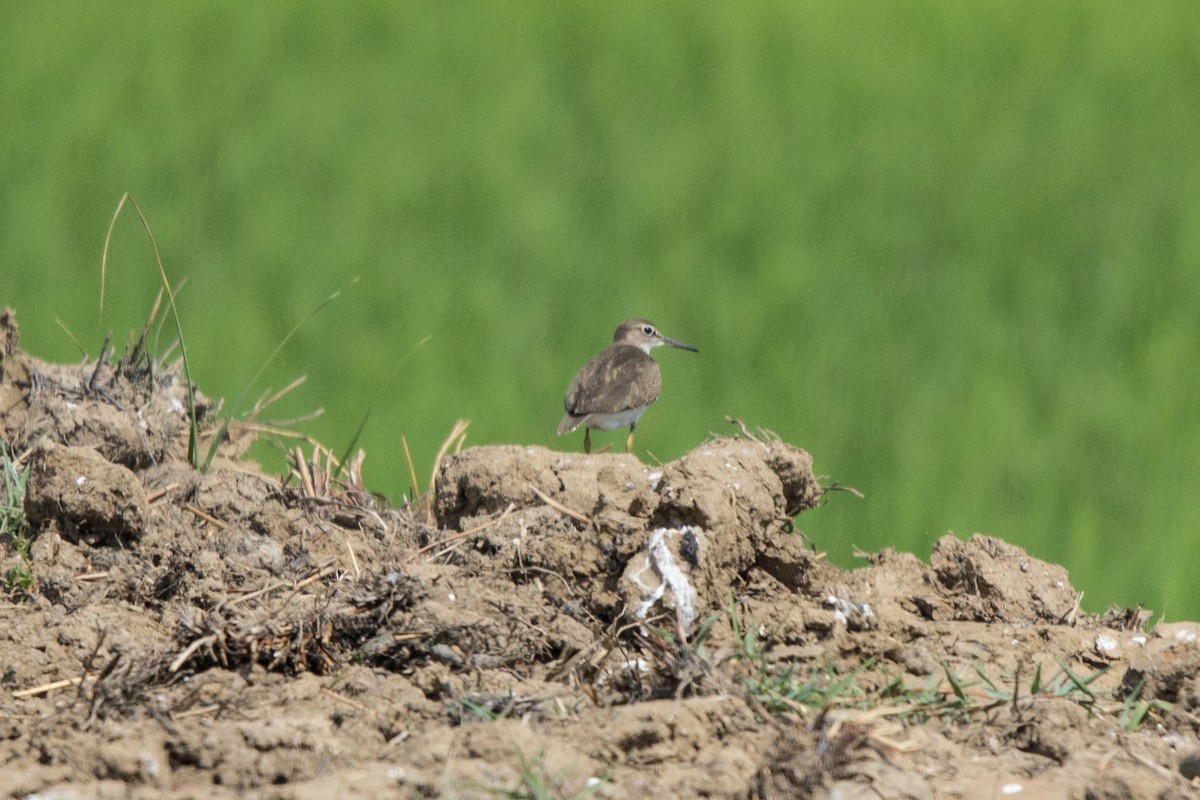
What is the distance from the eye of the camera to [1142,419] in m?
8.79

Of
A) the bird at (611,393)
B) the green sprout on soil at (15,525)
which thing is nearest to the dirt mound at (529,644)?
the green sprout on soil at (15,525)

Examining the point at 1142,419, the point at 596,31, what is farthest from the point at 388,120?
the point at 1142,419

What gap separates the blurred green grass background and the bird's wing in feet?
4.39

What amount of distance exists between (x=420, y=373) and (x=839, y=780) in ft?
19.6

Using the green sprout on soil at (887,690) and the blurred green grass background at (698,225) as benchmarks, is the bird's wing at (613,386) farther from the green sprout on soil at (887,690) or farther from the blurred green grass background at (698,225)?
the green sprout on soil at (887,690)

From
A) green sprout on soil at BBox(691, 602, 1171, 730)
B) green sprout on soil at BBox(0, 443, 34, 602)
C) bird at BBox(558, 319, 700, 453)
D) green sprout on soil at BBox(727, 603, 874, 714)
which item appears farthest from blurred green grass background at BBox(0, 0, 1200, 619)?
green sprout on soil at BBox(727, 603, 874, 714)

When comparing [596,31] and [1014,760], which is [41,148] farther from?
[1014,760]

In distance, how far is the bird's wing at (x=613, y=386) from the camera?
646 cm

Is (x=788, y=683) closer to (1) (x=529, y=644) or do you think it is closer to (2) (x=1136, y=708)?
(1) (x=529, y=644)

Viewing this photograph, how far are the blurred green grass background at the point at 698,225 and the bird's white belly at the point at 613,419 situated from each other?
1.34 meters

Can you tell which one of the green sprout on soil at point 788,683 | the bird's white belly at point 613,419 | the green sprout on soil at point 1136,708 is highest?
the bird's white belly at point 613,419

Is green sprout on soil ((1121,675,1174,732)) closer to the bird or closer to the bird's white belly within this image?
the bird

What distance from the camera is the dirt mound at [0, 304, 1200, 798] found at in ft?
10.3

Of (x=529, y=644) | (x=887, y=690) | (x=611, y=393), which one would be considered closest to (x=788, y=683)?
(x=887, y=690)
